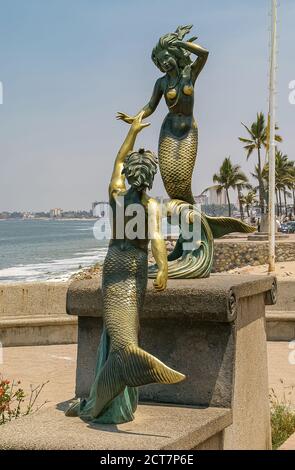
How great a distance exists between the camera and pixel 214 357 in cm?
579

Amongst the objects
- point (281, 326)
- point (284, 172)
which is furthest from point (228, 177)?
point (281, 326)

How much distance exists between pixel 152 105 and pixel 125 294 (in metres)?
2.27

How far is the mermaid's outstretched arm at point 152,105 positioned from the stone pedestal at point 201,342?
1.45 metres

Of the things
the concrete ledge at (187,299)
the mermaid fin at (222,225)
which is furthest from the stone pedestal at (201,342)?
the mermaid fin at (222,225)

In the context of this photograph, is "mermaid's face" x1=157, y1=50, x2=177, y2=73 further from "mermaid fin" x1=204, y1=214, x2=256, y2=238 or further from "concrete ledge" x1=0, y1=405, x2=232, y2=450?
"concrete ledge" x1=0, y1=405, x2=232, y2=450

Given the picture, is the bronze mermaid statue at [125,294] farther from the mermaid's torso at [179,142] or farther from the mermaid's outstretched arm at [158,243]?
the mermaid's torso at [179,142]

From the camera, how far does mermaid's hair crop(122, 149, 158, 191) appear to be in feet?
17.5

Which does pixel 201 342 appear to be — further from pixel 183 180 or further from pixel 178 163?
pixel 178 163

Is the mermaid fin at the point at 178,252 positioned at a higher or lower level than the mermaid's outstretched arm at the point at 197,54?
lower

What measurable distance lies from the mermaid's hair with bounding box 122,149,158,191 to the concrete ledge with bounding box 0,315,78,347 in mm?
6731

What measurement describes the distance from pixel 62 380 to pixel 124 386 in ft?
15.6

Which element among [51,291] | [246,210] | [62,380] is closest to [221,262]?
[51,291]

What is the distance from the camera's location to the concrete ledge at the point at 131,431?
183 inches

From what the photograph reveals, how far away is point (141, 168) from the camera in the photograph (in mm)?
5332
